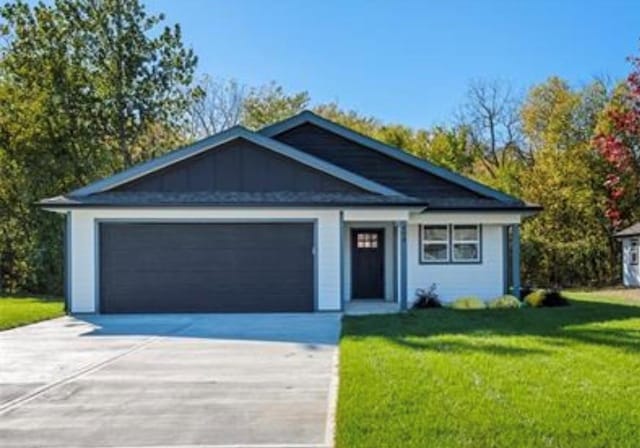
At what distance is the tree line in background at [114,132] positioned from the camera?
24.4m

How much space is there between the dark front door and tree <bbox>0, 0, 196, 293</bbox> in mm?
12106

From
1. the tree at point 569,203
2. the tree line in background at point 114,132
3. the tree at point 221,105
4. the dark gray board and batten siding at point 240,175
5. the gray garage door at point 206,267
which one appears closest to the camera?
the gray garage door at point 206,267

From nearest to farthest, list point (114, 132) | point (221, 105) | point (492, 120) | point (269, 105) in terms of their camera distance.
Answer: point (114, 132), point (269, 105), point (221, 105), point (492, 120)

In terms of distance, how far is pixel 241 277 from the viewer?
50.2 feet

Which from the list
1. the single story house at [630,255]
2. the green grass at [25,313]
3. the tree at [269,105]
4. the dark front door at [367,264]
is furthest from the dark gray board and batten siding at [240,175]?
the tree at [269,105]

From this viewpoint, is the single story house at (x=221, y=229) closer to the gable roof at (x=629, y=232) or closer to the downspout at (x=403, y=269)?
the downspout at (x=403, y=269)

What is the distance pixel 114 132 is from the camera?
26.2m

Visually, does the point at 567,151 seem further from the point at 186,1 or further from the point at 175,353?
the point at 175,353

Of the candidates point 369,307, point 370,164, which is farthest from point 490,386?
point 370,164

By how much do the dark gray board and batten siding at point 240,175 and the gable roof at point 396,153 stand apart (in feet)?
8.31

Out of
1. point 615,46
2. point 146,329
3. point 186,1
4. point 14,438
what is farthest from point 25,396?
point 615,46

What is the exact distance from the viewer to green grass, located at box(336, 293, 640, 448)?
5152 mm

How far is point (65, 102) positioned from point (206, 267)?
42.7ft

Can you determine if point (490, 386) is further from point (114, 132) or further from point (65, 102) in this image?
point (114, 132)
